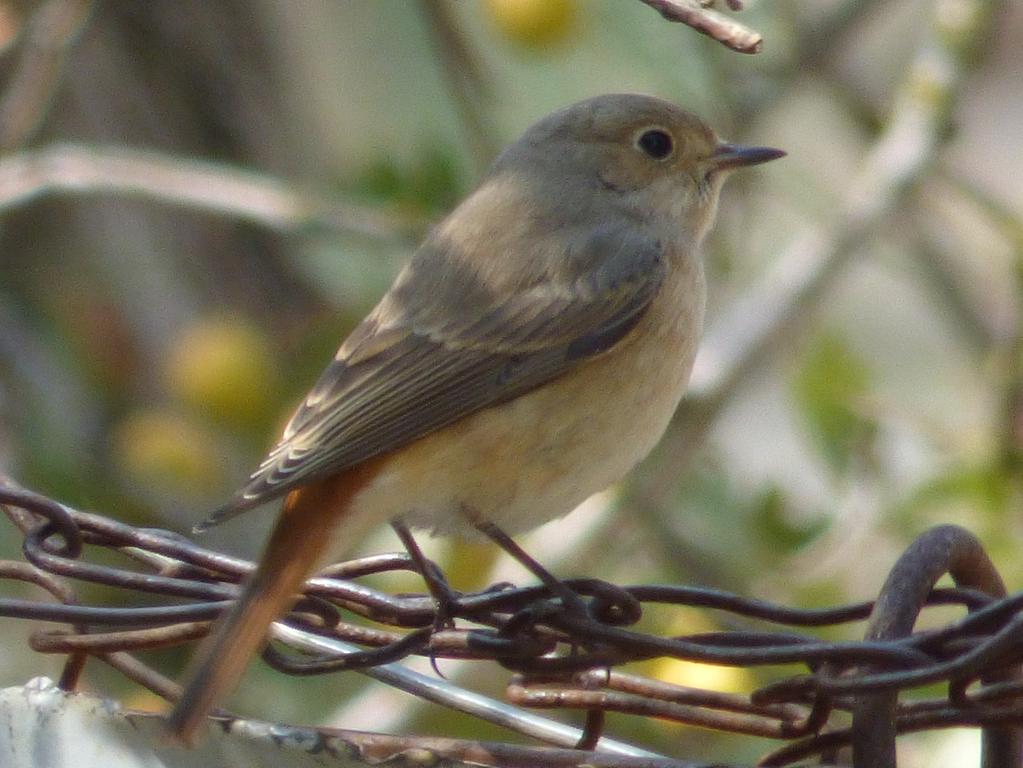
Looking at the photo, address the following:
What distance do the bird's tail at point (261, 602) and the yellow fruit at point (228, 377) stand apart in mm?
2022

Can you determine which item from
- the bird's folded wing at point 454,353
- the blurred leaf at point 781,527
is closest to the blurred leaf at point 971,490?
the blurred leaf at point 781,527

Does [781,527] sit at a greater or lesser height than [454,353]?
greater

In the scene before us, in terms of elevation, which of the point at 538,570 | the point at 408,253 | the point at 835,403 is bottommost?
the point at 538,570

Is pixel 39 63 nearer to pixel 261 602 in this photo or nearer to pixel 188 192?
pixel 188 192

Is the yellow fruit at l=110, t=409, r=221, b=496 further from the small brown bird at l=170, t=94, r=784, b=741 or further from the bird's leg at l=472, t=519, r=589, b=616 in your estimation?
the bird's leg at l=472, t=519, r=589, b=616

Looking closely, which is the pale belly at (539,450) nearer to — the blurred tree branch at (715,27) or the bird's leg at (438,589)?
the bird's leg at (438,589)

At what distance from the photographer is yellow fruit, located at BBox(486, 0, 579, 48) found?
475cm

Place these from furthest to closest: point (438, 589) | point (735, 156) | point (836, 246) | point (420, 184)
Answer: point (420, 184) → point (836, 246) → point (735, 156) → point (438, 589)

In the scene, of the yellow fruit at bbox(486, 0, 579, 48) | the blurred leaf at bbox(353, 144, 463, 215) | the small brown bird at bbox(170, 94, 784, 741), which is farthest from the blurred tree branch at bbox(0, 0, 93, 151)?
the small brown bird at bbox(170, 94, 784, 741)

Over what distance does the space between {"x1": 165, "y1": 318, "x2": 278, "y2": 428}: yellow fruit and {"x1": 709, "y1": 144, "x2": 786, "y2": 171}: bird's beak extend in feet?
5.55

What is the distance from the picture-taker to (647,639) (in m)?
1.98

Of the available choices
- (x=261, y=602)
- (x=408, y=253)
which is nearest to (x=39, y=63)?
(x=408, y=253)

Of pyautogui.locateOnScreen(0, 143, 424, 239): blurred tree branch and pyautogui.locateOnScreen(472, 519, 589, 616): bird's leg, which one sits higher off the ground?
pyautogui.locateOnScreen(0, 143, 424, 239): blurred tree branch

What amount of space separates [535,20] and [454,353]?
1.84 metres
